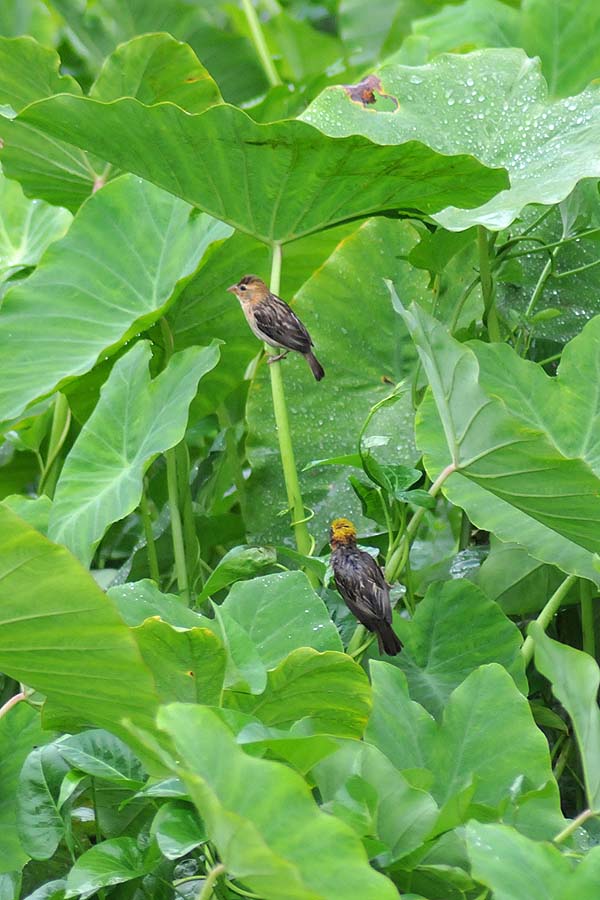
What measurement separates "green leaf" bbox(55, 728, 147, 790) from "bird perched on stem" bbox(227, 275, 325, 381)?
1.27 ft

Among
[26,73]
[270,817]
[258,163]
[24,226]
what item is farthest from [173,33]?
[270,817]

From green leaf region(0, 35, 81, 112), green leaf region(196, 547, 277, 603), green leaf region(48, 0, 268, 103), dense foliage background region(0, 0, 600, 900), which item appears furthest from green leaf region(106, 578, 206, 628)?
green leaf region(48, 0, 268, 103)

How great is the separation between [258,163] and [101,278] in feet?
1.00

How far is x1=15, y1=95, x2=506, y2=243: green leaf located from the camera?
1013mm

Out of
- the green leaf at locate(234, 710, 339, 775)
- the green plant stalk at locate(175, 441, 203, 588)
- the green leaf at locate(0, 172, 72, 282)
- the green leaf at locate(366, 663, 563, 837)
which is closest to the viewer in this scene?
the green leaf at locate(234, 710, 339, 775)

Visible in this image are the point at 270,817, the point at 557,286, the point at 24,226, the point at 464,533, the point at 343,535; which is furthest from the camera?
the point at 24,226

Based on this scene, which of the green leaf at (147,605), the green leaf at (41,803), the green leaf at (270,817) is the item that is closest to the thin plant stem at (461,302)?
the green leaf at (147,605)

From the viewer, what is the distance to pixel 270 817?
60 centimetres

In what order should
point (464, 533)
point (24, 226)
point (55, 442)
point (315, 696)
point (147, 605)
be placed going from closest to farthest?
point (315, 696) < point (147, 605) < point (464, 533) < point (55, 442) < point (24, 226)

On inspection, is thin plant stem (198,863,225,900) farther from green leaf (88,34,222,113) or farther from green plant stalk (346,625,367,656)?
green leaf (88,34,222,113)

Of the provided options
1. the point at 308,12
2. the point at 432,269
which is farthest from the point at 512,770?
the point at 308,12

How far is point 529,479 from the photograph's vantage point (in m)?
0.92

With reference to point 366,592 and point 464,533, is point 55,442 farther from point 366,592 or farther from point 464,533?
point 366,592

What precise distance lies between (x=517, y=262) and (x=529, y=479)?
1.36 feet
